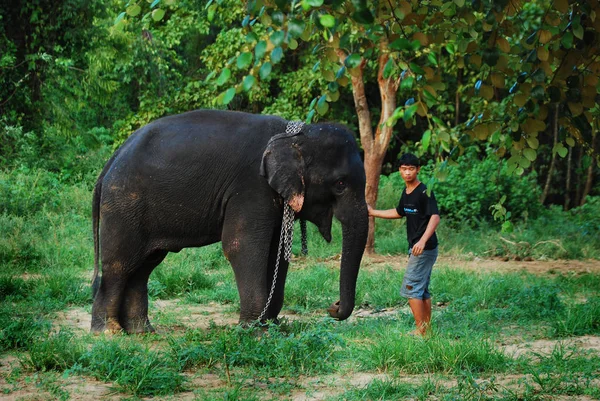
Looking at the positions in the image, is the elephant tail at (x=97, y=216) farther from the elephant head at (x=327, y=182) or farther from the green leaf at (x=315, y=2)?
the green leaf at (x=315, y=2)

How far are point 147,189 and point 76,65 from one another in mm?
8726

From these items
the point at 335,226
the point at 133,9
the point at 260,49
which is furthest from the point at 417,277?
the point at 335,226

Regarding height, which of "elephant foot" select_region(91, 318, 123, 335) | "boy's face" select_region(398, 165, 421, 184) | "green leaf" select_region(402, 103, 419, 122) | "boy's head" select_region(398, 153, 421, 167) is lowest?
"elephant foot" select_region(91, 318, 123, 335)

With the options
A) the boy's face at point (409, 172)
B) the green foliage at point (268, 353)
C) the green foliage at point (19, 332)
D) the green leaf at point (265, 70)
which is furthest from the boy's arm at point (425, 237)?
the green leaf at point (265, 70)

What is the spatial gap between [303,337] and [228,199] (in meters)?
Answer: 1.71

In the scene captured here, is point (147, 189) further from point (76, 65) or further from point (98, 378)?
point (76, 65)

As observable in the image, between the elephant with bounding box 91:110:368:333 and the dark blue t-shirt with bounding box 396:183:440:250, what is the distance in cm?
37

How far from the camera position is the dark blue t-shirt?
22.3 ft

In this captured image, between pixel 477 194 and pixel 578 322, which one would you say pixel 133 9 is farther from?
pixel 477 194

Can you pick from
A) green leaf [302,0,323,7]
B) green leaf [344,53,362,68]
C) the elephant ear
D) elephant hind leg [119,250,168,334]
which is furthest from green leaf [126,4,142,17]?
elephant hind leg [119,250,168,334]

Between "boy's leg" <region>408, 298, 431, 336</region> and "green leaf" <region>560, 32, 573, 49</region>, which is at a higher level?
"green leaf" <region>560, 32, 573, 49</region>

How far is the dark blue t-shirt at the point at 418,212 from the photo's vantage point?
6.81m

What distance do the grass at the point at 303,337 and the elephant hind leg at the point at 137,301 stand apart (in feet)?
0.66

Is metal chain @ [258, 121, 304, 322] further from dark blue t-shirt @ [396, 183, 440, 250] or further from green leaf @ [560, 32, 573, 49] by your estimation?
green leaf @ [560, 32, 573, 49]
